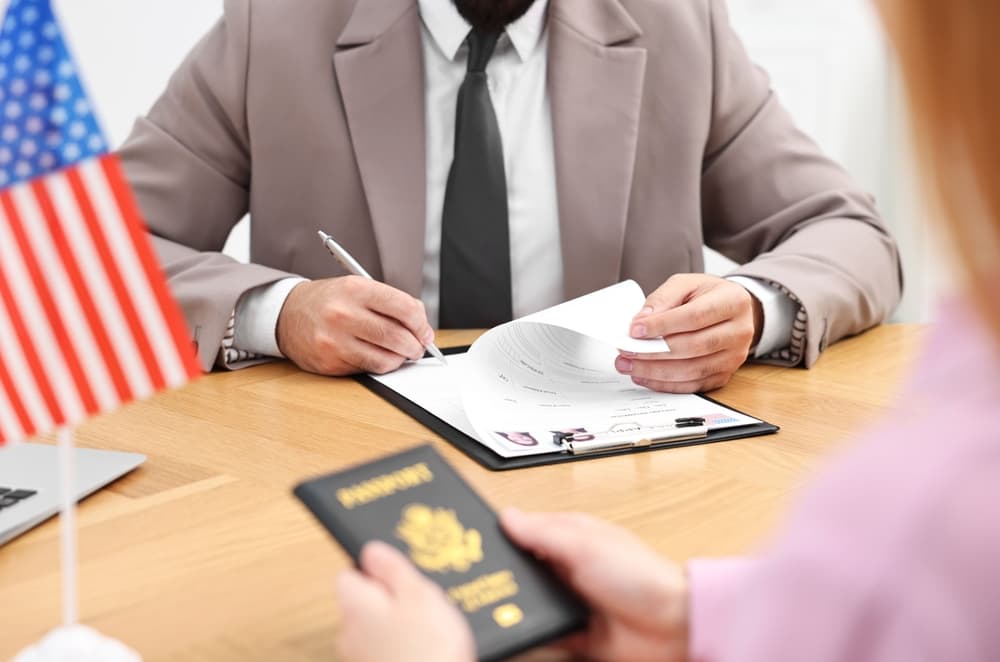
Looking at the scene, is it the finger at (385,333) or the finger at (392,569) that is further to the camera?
the finger at (385,333)

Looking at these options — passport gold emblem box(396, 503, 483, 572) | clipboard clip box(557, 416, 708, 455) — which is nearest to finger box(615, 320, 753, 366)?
clipboard clip box(557, 416, 708, 455)

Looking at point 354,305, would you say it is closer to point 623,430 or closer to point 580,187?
point 623,430

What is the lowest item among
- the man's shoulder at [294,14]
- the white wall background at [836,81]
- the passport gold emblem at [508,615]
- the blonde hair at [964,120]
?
the white wall background at [836,81]

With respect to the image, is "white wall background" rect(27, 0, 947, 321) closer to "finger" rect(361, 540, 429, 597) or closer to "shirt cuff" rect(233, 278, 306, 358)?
"shirt cuff" rect(233, 278, 306, 358)

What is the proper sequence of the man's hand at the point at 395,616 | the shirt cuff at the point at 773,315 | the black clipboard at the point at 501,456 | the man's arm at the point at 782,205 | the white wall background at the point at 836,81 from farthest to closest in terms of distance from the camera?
1. the white wall background at the point at 836,81
2. the man's arm at the point at 782,205
3. the shirt cuff at the point at 773,315
4. the black clipboard at the point at 501,456
5. the man's hand at the point at 395,616

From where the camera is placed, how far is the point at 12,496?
84 centimetres

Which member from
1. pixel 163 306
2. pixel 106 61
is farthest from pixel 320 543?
pixel 106 61

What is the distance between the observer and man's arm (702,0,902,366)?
135 centimetres

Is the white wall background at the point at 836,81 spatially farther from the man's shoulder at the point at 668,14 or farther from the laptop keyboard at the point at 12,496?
the laptop keyboard at the point at 12,496

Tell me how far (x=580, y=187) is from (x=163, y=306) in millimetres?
975

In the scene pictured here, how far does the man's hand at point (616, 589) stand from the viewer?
23.4 inches

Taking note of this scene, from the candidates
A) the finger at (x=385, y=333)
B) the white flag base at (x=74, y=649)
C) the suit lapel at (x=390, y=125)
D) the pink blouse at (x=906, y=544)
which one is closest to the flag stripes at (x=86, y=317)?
the white flag base at (x=74, y=649)

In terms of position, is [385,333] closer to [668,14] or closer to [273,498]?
[273,498]

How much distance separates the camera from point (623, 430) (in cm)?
97
